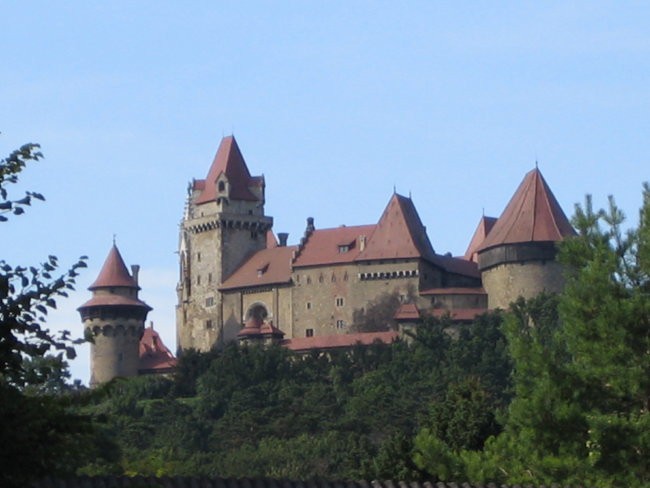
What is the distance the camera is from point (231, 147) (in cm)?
11750

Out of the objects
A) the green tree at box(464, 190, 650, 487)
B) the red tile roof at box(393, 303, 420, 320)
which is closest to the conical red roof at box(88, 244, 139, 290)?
the red tile roof at box(393, 303, 420, 320)

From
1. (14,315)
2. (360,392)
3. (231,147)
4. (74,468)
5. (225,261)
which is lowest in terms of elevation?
(74,468)

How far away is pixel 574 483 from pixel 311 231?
92.5m

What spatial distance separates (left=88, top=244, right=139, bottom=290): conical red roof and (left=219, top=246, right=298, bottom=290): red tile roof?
245 inches

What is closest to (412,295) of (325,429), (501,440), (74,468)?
(325,429)

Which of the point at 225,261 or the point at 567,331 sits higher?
the point at 225,261

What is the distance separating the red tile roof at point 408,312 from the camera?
103000mm

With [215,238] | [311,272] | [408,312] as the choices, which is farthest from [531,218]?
[215,238]

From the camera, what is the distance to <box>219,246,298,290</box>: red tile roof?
359 feet

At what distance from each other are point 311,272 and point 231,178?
9868mm

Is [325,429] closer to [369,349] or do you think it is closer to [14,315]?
[369,349]

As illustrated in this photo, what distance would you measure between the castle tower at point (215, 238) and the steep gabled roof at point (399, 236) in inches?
314

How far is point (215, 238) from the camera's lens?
11394 cm

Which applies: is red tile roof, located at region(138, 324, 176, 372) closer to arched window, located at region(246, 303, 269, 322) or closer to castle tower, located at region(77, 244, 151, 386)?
castle tower, located at region(77, 244, 151, 386)
